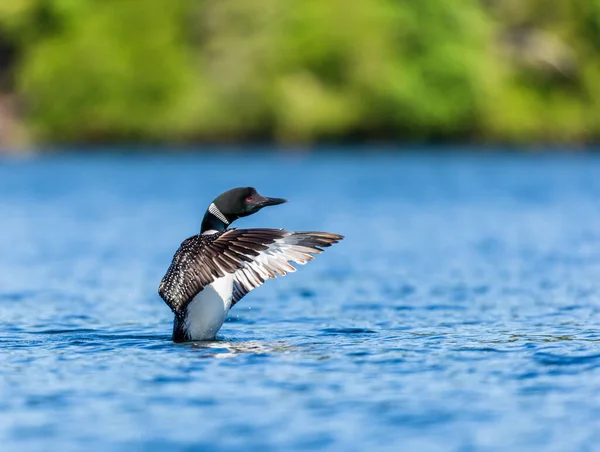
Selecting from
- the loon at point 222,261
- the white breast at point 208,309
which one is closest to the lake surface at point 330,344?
the white breast at point 208,309

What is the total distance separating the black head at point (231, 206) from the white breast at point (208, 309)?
583 millimetres

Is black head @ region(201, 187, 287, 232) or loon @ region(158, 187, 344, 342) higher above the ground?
black head @ region(201, 187, 287, 232)

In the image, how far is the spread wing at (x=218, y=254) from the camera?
11492mm

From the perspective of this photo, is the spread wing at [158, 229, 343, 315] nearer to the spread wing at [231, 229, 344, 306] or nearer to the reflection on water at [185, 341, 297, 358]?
the spread wing at [231, 229, 344, 306]

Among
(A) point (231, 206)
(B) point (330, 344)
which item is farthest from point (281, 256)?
(B) point (330, 344)

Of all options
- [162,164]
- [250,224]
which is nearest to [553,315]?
[250,224]

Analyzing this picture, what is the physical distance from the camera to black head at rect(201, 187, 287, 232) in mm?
12297

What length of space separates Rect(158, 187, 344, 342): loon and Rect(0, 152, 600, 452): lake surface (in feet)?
1.04

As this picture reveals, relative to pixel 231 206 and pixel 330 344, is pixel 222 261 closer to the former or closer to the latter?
pixel 231 206

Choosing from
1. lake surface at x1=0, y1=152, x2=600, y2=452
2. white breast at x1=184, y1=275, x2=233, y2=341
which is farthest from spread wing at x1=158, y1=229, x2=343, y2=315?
lake surface at x1=0, y1=152, x2=600, y2=452

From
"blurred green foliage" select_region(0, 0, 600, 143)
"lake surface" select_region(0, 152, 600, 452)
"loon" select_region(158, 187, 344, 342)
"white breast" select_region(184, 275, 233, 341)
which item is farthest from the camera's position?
"blurred green foliage" select_region(0, 0, 600, 143)

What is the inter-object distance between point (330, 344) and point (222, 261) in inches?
55.2

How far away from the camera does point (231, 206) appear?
40.4 ft

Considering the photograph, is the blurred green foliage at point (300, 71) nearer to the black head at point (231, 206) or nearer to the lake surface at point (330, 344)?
the lake surface at point (330, 344)
